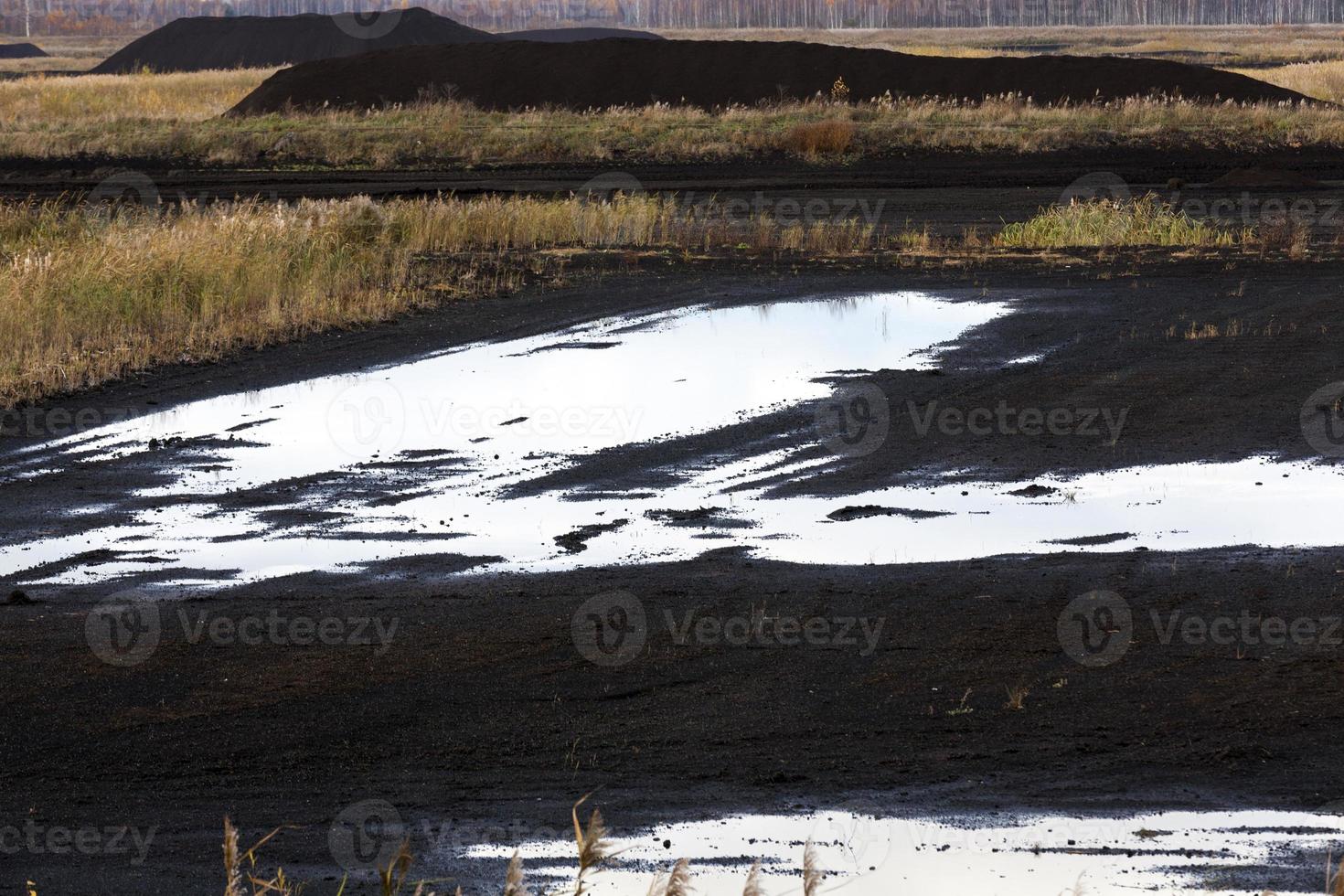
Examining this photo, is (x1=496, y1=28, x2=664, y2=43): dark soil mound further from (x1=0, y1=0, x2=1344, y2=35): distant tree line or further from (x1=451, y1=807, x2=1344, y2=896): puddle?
(x1=451, y1=807, x2=1344, y2=896): puddle

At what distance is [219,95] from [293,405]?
66.4m

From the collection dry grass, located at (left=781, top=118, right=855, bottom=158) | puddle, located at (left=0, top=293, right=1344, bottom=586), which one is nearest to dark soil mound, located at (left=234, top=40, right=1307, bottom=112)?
dry grass, located at (left=781, top=118, right=855, bottom=158)

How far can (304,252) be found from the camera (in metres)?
22.5

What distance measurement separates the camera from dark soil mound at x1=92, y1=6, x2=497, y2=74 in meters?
121

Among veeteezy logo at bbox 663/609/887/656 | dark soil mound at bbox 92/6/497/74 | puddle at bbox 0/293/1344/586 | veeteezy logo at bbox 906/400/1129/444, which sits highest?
dark soil mound at bbox 92/6/497/74

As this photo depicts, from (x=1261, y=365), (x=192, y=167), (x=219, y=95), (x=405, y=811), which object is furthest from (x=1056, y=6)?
(x=405, y=811)

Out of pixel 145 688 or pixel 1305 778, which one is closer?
pixel 1305 778

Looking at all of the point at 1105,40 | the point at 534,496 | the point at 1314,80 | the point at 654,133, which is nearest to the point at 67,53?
the point at 1105,40

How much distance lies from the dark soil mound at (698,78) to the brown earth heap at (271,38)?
46897 mm

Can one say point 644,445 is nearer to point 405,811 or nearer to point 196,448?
point 196,448

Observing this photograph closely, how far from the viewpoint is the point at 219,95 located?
7725 centimetres

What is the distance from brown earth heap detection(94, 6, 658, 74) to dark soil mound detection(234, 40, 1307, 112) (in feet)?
154

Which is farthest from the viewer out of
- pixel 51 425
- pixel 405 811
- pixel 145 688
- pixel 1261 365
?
pixel 1261 365

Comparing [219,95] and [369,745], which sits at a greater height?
[219,95]
